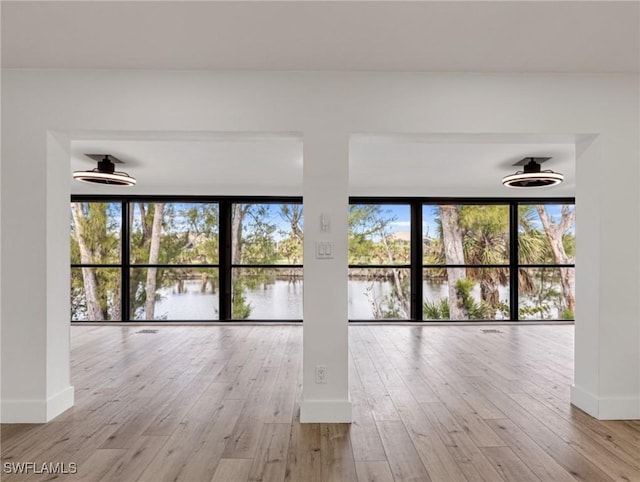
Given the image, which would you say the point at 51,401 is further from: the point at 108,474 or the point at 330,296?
the point at 330,296

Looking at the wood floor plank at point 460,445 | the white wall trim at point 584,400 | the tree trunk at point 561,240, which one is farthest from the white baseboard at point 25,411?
the tree trunk at point 561,240

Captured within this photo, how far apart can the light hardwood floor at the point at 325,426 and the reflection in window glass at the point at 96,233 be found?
265cm

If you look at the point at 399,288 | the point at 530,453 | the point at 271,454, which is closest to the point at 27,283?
the point at 271,454

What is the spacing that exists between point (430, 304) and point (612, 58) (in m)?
4.92

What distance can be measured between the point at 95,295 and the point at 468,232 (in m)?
6.80

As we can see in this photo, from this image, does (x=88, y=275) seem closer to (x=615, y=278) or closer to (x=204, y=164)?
(x=204, y=164)

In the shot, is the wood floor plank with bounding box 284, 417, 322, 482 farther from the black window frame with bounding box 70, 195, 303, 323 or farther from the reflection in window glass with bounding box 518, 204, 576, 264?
the reflection in window glass with bounding box 518, 204, 576, 264

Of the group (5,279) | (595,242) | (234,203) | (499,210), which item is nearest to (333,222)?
(595,242)

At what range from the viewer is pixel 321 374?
2.70 meters

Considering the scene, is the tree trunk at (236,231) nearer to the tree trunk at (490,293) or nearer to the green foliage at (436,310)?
the green foliage at (436,310)

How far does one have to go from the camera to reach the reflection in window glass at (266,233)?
6.85 meters

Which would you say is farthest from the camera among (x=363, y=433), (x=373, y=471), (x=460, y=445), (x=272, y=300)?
(x=272, y=300)

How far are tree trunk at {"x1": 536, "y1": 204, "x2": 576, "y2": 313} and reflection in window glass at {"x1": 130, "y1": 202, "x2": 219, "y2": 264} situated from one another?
6.07 metres

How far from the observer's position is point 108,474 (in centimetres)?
205
